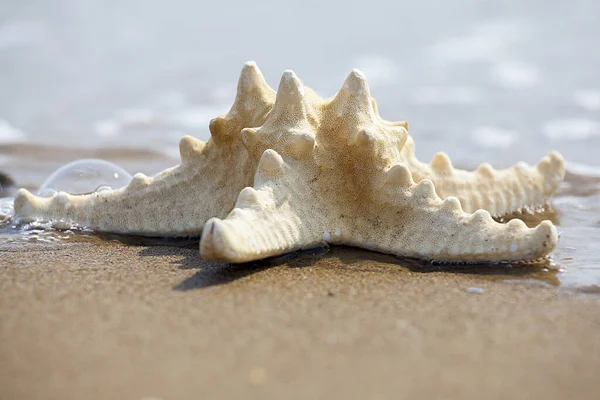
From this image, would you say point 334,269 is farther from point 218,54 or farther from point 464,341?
point 218,54

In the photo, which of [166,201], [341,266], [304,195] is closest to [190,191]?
[166,201]

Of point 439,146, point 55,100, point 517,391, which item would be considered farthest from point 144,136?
point 517,391

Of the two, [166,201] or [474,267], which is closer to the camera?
[474,267]

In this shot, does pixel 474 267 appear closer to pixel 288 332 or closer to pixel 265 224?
pixel 265 224

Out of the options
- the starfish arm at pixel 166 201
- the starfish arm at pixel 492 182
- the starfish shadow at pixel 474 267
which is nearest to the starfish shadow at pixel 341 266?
the starfish shadow at pixel 474 267

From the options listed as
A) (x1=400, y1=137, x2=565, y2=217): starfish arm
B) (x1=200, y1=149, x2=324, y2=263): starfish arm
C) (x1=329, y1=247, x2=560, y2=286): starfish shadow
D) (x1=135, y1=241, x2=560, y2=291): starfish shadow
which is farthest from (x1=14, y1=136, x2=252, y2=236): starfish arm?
(x1=400, y1=137, x2=565, y2=217): starfish arm

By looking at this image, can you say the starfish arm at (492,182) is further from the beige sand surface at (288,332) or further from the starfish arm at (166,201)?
the starfish arm at (166,201)

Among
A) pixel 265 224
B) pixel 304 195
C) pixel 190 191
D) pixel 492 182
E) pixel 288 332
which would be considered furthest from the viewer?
pixel 492 182
